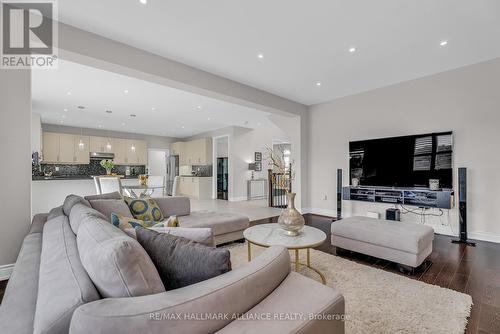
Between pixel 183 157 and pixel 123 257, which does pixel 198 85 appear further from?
pixel 183 157

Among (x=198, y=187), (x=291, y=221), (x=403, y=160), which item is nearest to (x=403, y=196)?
(x=403, y=160)

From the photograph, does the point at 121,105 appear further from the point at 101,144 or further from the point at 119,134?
the point at 119,134

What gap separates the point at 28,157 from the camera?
2525 mm

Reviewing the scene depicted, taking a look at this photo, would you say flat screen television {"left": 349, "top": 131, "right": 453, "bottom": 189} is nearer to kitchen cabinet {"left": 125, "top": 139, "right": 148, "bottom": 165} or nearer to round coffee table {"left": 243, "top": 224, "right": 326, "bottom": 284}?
round coffee table {"left": 243, "top": 224, "right": 326, "bottom": 284}

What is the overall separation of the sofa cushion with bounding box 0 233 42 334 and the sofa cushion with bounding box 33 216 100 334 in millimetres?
113

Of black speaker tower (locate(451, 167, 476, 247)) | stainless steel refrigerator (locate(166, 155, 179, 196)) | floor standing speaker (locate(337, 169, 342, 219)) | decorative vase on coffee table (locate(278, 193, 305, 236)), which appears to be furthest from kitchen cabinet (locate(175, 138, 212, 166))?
black speaker tower (locate(451, 167, 476, 247))

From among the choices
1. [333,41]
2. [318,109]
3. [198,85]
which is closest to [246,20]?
[333,41]

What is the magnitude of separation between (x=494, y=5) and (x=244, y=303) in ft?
12.2

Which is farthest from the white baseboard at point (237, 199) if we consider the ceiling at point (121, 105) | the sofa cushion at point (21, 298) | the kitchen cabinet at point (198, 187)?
the sofa cushion at point (21, 298)

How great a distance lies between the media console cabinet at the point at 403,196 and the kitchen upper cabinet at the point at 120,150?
8077 millimetres

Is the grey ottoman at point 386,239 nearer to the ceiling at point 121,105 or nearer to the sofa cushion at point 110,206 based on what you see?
the sofa cushion at point 110,206

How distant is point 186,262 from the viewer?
3.36ft

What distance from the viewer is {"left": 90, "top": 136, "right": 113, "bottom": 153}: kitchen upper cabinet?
26.9 feet

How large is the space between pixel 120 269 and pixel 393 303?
2133mm
